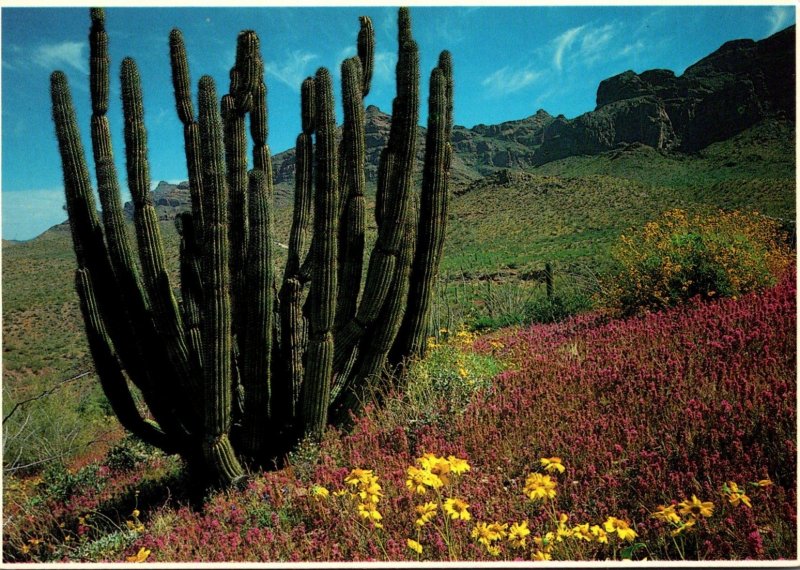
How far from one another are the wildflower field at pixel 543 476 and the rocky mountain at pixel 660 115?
2.19 meters

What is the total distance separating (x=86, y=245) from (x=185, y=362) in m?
1.31

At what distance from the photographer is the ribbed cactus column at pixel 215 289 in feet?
12.9

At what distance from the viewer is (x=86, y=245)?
4684 mm

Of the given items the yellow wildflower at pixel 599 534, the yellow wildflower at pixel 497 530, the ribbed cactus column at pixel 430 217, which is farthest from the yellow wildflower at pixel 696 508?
the ribbed cactus column at pixel 430 217

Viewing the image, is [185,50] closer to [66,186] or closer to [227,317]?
[66,186]

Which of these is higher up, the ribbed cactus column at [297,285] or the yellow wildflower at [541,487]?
the ribbed cactus column at [297,285]

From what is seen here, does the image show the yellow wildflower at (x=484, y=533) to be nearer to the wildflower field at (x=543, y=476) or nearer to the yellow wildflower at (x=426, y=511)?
the wildflower field at (x=543, y=476)

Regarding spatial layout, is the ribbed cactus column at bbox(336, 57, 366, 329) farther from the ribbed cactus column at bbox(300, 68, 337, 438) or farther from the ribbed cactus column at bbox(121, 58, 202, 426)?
the ribbed cactus column at bbox(121, 58, 202, 426)

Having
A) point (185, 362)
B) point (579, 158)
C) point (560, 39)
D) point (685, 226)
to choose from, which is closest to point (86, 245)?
point (185, 362)

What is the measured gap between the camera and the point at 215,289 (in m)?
3.94

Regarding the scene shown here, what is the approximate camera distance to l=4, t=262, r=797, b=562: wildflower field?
2.79 m

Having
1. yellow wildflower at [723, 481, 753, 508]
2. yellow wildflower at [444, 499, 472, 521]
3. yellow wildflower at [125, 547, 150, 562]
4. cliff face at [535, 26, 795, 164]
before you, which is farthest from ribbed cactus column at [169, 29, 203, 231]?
cliff face at [535, 26, 795, 164]

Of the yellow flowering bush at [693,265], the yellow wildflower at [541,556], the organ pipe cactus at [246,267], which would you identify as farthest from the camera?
the yellow flowering bush at [693,265]

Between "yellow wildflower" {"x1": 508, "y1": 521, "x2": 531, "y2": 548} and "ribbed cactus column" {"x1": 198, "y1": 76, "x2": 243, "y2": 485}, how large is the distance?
227 centimetres
